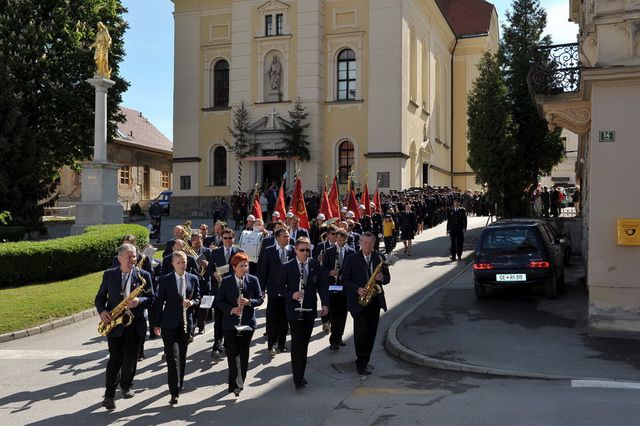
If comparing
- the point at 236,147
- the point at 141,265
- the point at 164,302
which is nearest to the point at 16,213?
the point at 236,147

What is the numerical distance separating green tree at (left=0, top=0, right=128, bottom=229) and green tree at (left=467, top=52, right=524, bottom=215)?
59.7ft

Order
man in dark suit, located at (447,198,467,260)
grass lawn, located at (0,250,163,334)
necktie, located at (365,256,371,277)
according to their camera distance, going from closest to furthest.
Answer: necktie, located at (365,256,371,277) < grass lawn, located at (0,250,163,334) < man in dark suit, located at (447,198,467,260)

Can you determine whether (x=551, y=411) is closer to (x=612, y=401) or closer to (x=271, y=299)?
(x=612, y=401)

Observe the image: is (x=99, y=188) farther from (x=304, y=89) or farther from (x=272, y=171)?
(x=304, y=89)

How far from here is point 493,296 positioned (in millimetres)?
14383

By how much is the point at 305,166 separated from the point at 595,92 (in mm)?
25554

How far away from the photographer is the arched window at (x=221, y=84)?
39000 mm

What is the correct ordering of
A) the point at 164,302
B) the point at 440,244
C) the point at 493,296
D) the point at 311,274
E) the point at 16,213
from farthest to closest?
1. the point at 16,213
2. the point at 440,244
3. the point at 493,296
4. the point at 311,274
5. the point at 164,302

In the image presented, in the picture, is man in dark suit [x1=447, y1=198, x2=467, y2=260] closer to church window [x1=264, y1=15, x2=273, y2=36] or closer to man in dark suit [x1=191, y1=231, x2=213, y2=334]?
man in dark suit [x1=191, y1=231, x2=213, y2=334]

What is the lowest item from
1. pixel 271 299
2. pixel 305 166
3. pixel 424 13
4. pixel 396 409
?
pixel 396 409

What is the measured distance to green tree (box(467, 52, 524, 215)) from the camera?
24656 mm

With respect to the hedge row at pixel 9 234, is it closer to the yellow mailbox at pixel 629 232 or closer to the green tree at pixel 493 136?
the green tree at pixel 493 136

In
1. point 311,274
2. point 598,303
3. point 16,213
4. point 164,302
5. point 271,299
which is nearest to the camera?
point 164,302

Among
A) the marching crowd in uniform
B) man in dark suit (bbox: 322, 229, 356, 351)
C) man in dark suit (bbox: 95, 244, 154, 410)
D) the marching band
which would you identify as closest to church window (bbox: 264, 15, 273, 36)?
the marching crowd in uniform
